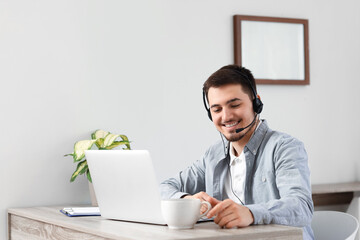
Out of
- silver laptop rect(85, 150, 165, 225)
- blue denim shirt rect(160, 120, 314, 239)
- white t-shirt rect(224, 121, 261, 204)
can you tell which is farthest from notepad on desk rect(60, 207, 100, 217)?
white t-shirt rect(224, 121, 261, 204)

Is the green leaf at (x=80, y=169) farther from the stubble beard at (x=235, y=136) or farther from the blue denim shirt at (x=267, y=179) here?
the stubble beard at (x=235, y=136)

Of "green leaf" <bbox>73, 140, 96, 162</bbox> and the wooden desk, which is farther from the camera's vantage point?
"green leaf" <bbox>73, 140, 96, 162</bbox>

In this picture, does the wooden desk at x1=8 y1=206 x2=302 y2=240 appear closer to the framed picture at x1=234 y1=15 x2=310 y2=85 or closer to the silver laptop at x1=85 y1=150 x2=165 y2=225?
the silver laptop at x1=85 y1=150 x2=165 y2=225

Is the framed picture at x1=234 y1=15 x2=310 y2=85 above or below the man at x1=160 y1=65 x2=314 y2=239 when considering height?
above

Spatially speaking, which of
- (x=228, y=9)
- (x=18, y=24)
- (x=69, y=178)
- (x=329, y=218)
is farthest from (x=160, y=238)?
(x=228, y=9)

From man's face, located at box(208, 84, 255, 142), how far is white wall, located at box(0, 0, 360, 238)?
2.61 ft

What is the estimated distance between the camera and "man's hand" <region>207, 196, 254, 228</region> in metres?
1.71

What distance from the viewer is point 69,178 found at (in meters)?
2.82

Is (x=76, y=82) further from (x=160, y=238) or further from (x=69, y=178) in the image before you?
(x=160, y=238)

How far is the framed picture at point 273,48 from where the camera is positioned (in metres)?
3.18

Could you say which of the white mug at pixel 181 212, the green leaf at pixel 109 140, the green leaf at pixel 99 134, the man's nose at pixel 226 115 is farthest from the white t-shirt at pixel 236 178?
the green leaf at pixel 99 134

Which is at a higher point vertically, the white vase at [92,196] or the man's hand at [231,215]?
the man's hand at [231,215]

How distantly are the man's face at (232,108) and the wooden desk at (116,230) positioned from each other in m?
0.47

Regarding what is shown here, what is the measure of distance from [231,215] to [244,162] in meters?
0.56
